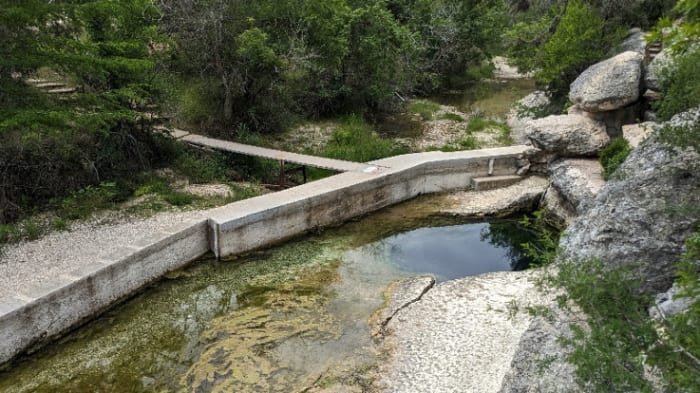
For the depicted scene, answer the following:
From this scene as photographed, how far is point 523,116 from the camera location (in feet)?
63.0

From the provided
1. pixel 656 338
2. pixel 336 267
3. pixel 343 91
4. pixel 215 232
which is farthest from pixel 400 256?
pixel 343 91

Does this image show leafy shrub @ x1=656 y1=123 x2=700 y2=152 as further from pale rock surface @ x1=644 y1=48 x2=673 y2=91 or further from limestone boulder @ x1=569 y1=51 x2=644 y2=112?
limestone boulder @ x1=569 y1=51 x2=644 y2=112

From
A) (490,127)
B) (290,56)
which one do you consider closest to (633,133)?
(490,127)

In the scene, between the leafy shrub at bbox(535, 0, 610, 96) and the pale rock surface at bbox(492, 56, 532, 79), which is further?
the pale rock surface at bbox(492, 56, 532, 79)

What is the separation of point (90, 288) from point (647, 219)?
8.51m

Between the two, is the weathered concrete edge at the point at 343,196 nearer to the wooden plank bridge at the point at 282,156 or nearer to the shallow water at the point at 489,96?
the wooden plank bridge at the point at 282,156

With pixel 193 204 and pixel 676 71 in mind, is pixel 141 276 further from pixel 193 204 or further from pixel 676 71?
pixel 676 71

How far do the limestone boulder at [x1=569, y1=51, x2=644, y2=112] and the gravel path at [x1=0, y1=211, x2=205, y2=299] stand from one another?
1036 cm

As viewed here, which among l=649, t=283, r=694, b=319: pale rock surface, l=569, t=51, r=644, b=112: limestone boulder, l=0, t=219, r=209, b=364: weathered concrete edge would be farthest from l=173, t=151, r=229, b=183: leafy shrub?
l=649, t=283, r=694, b=319: pale rock surface

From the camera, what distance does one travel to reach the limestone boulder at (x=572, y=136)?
43.9ft

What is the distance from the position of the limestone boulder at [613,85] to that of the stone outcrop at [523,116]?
9.43 ft

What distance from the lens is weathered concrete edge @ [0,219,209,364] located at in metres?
7.94

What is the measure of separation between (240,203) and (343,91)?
875 cm

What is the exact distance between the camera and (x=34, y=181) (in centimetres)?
1149
